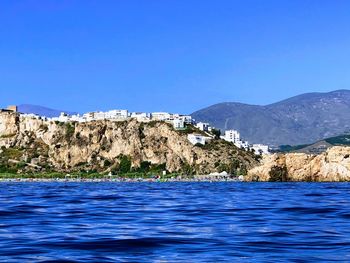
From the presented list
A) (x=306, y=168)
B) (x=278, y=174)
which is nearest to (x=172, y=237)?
(x=306, y=168)

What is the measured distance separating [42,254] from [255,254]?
4.91 metres

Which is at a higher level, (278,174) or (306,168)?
(306,168)

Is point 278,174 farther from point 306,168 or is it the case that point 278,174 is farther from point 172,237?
point 172,237

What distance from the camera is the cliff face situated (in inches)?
5837

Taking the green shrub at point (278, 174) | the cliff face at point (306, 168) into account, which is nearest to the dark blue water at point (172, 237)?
the cliff face at point (306, 168)

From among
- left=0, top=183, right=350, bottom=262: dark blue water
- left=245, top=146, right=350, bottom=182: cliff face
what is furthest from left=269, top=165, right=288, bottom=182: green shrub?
left=0, top=183, right=350, bottom=262: dark blue water

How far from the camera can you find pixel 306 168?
15500 centimetres

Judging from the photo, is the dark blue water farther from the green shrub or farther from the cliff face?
the green shrub

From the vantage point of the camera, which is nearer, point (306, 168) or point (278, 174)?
point (306, 168)

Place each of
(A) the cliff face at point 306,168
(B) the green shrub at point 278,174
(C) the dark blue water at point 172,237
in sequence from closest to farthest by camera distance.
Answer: (C) the dark blue water at point 172,237 → (A) the cliff face at point 306,168 → (B) the green shrub at point 278,174

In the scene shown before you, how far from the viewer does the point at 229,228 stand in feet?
63.4

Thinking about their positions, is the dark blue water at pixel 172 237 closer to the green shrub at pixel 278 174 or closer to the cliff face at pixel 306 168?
the cliff face at pixel 306 168

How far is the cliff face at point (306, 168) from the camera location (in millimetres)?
148250

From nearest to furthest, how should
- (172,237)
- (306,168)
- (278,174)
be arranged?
(172,237)
(306,168)
(278,174)
